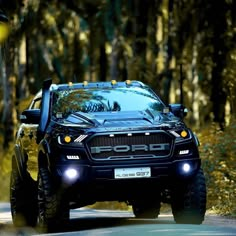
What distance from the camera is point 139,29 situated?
37.6 m

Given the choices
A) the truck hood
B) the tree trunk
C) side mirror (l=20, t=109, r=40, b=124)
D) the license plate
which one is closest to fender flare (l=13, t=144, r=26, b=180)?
side mirror (l=20, t=109, r=40, b=124)

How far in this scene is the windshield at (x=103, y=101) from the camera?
47.2 ft

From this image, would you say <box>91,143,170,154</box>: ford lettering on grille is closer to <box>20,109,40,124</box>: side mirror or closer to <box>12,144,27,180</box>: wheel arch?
<box>20,109,40,124</box>: side mirror

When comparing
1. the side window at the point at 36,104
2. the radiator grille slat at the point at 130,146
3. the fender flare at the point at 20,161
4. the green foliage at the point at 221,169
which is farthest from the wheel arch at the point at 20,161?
the green foliage at the point at 221,169

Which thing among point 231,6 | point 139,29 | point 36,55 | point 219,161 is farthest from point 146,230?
point 36,55

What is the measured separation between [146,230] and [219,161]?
8488mm

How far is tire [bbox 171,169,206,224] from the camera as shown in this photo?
13516mm

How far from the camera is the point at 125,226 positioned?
13.3 metres

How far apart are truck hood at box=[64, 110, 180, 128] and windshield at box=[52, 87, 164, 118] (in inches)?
13.1

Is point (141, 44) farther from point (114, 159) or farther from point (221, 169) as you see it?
point (114, 159)

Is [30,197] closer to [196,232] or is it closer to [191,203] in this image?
[191,203]

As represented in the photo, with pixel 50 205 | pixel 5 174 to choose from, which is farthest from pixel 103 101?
pixel 5 174

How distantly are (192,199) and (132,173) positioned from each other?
914 millimetres

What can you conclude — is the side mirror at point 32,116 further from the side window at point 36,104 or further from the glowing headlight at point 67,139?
the side window at point 36,104
